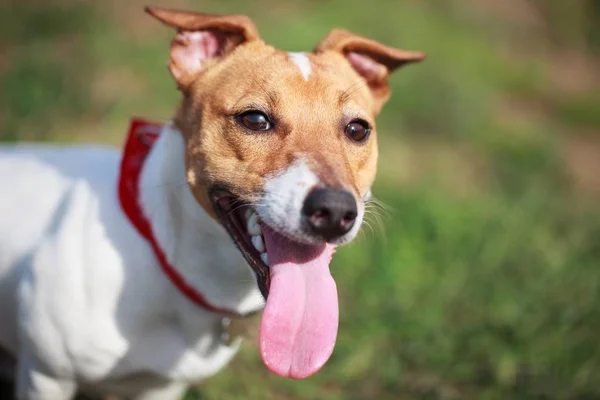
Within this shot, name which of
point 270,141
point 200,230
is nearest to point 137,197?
point 200,230

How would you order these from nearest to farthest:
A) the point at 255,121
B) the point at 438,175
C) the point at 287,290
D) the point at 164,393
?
the point at 287,290 < the point at 255,121 < the point at 164,393 < the point at 438,175

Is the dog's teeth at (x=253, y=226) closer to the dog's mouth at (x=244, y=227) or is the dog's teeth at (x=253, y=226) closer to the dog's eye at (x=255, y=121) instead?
the dog's mouth at (x=244, y=227)

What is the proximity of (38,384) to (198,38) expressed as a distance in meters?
1.69

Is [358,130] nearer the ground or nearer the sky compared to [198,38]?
nearer the ground

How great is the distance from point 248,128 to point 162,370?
112 centimetres

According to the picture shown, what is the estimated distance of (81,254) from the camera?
2584mm

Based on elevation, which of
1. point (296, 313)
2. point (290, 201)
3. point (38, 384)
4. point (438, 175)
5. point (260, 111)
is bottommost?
point (438, 175)

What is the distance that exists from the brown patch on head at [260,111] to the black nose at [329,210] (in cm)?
6

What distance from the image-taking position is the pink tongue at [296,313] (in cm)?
227

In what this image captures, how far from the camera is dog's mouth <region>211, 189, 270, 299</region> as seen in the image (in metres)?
2.37

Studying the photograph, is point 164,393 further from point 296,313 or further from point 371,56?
point 371,56

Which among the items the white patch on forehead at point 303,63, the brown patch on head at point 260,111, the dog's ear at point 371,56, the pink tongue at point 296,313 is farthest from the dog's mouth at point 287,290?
the dog's ear at point 371,56

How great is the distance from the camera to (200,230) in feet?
8.29

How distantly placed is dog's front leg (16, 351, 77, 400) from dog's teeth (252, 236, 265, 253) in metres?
1.09
